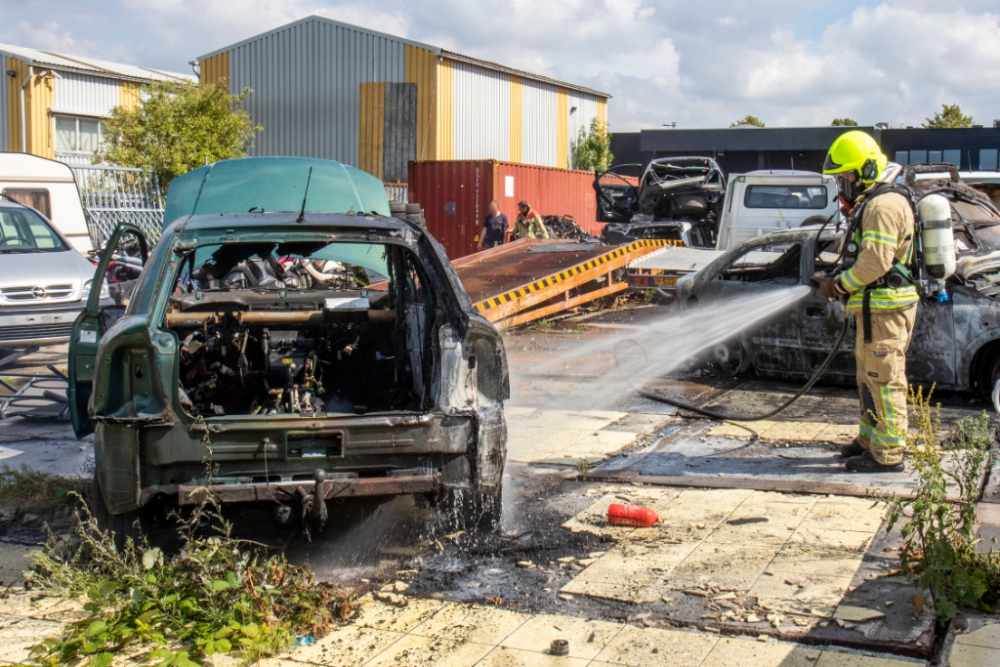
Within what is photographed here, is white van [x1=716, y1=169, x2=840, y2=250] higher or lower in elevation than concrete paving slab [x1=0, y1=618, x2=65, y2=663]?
higher

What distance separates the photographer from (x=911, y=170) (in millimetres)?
8852

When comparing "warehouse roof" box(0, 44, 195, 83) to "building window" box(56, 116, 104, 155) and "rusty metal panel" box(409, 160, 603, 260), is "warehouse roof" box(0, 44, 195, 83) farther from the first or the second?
"rusty metal panel" box(409, 160, 603, 260)

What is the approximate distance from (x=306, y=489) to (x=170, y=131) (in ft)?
73.7

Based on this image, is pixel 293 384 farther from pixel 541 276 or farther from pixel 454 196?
pixel 454 196

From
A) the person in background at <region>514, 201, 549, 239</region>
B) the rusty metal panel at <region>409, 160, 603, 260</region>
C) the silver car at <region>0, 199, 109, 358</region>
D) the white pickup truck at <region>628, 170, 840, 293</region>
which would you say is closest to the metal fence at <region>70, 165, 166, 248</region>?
the rusty metal panel at <region>409, 160, 603, 260</region>

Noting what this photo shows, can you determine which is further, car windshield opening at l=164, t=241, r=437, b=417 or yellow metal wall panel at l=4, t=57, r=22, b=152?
yellow metal wall panel at l=4, t=57, r=22, b=152

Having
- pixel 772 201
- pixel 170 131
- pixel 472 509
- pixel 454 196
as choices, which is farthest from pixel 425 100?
pixel 472 509

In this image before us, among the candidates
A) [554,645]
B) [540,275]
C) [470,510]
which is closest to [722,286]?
[540,275]

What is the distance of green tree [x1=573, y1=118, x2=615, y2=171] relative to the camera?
3647cm

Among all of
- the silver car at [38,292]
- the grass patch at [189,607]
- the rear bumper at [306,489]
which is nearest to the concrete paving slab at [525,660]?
the grass patch at [189,607]

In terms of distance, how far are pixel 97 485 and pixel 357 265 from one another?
4.51 meters

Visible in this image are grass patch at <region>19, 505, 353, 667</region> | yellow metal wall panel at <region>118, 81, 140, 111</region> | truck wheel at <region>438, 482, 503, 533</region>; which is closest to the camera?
grass patch at <region>19, 505, 353, 667</region>

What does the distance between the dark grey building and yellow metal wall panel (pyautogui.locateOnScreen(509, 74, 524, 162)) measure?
808cm

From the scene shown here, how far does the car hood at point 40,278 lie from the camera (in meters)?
10.5
